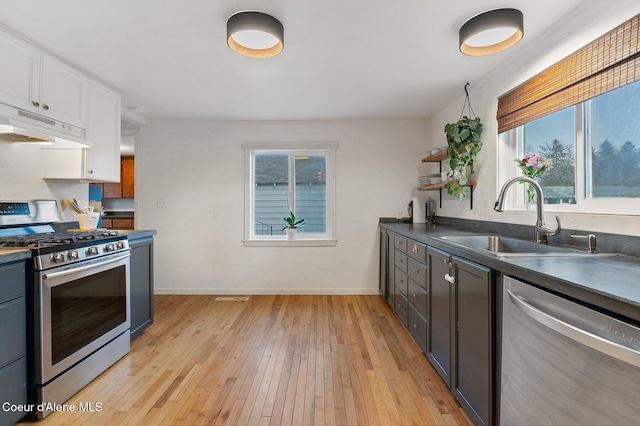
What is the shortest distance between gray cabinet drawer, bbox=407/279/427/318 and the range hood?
2873 mm

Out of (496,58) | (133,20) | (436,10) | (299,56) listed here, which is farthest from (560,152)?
(133,20)

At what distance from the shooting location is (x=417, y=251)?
2.33 m

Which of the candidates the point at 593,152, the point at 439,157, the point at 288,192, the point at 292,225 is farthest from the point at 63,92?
the point at 593,152

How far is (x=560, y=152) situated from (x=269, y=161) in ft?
9.99

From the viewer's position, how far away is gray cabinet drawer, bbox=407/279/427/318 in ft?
7.11

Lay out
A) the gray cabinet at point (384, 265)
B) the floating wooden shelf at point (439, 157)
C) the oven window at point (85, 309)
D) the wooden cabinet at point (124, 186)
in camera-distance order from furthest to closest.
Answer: the wooden cabinet at point (124, 186) → the gray cabinet at point (384, 265) → the floating wooden shelf at point (439, 157) → the oven window at point (85, 309)

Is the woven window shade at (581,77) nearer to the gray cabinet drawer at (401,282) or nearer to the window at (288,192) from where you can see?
the gray cabinet drawer at (401,282)

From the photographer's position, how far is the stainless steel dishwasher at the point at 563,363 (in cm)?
77

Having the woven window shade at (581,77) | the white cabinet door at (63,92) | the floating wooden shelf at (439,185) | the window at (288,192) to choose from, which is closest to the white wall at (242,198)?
the window at (288,192)

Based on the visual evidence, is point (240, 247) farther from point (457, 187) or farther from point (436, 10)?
point (436, 10)

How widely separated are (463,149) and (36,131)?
3.26 m

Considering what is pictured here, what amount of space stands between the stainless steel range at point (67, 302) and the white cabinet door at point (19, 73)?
738 millimetres

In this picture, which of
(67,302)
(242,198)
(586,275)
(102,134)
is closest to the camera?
(586,275)

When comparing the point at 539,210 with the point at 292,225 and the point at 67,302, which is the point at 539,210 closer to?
the point at 292,225
